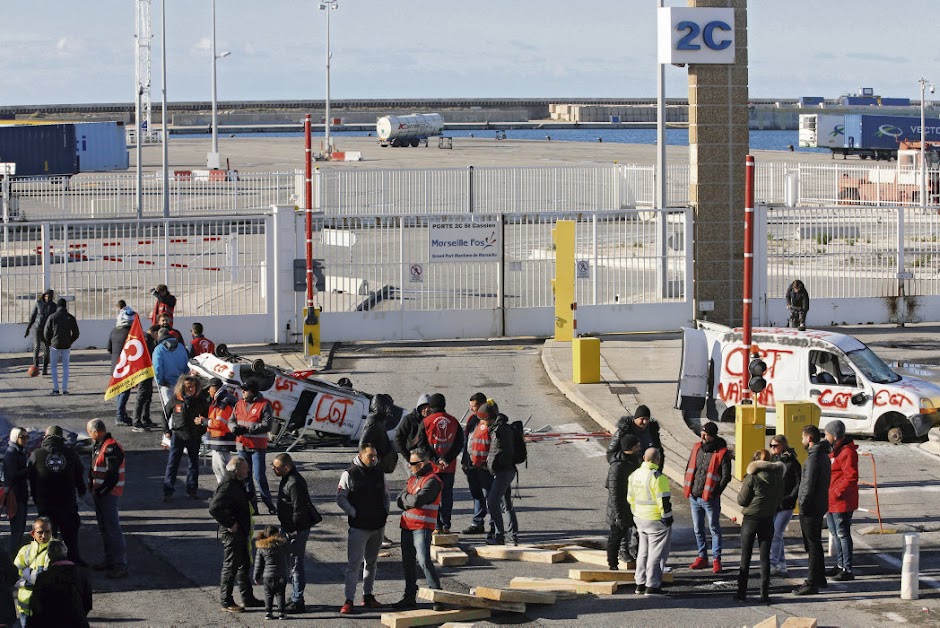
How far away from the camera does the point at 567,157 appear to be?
9606cm

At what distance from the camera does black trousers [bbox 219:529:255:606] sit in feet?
40.2

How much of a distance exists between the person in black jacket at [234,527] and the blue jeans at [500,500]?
9.87 feet

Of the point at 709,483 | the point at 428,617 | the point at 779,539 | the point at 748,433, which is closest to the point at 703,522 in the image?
the point at 709,483

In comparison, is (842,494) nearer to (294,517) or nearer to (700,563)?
(700,563)

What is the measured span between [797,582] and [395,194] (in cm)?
4090

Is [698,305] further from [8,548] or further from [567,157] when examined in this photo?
[567,157]

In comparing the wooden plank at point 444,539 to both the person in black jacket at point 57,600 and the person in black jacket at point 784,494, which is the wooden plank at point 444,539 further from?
the person in black jacket at point 57,600

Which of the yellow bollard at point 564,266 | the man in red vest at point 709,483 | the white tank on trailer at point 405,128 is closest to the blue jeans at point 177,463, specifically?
the man in red vest at point 709,483

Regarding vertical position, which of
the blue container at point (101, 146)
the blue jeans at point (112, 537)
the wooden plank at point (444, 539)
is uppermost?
the blue container at point (101, 146)

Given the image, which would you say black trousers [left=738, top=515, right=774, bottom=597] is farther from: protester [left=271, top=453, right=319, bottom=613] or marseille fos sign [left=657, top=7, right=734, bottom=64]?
marseille fos sign [left=657, top=7, right=734, bottom=64]

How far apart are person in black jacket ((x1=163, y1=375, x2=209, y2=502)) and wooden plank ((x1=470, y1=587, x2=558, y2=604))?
5.01m

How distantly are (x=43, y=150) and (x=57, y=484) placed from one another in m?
58.2

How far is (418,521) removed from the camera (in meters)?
12.6

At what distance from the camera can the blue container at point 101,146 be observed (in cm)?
7950
